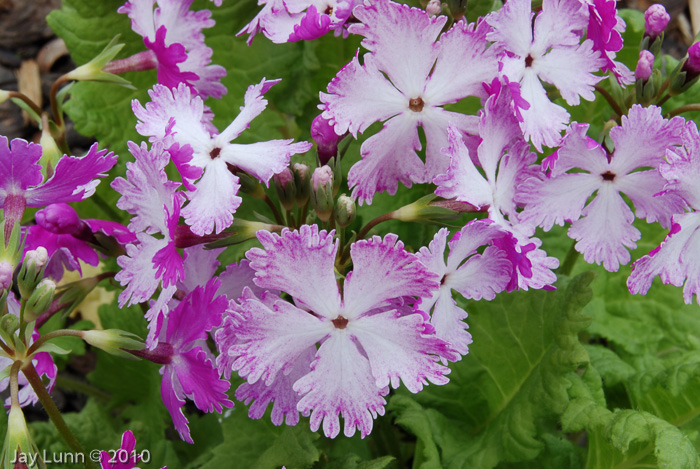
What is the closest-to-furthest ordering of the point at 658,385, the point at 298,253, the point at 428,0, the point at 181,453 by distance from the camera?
the point at 298,253 → the point at 428,0 → the point at 658,385 → the point at 181,453

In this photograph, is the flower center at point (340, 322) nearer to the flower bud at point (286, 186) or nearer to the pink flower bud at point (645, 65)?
the flower bud at point (286, 186)

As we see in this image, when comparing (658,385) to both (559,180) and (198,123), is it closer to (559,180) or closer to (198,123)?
(559,180)

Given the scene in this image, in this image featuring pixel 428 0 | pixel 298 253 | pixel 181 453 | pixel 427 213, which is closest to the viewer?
pixel 298 253

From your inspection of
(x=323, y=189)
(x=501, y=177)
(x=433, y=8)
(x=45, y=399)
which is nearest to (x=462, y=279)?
(x=501, y=177)

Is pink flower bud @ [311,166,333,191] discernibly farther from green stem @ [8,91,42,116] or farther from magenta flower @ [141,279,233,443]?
green stem @ [8,91,42,116]

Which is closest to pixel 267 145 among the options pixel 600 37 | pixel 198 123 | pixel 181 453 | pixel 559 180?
pixel 198 123

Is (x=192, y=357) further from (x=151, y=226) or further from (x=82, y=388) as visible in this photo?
(x=82, y=388)

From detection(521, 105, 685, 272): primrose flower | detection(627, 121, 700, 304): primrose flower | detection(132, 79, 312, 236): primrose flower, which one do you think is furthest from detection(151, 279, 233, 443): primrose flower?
detection(627, 121, 700, 304): primrose flower

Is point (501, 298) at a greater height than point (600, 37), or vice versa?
point (600, 37)
